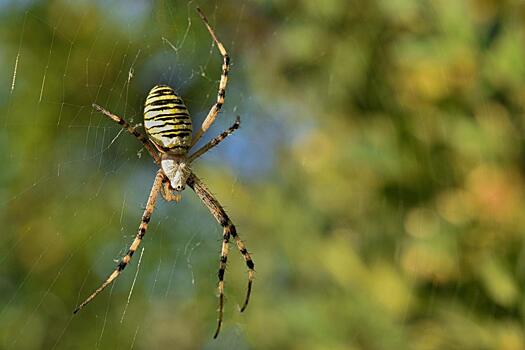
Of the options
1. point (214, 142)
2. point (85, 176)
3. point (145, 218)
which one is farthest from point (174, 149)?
point (85, 176)

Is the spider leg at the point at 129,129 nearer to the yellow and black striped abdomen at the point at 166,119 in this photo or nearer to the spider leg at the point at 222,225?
the yellow and black striped abdomen at the point at 166,119

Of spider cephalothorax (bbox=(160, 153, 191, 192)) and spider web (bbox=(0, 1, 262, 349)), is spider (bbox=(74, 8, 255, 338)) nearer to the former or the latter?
spider cephalothorax (bbox=(160, 153, 191, 192))

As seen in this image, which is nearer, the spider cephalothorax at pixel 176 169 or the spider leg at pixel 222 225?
the spider cephalothorax at pixel 176 169

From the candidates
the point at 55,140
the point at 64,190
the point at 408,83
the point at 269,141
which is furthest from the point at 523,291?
the point at 55,140

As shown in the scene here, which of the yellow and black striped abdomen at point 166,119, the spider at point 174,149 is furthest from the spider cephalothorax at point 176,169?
the yellow and black striped abdomen at point 166,119

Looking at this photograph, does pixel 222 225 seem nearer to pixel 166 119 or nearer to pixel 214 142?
pixel 214 142
